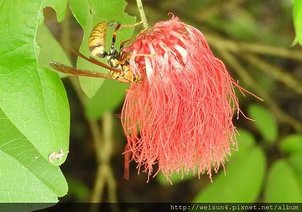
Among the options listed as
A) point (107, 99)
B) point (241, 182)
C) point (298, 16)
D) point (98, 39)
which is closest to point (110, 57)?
point (98, 39)

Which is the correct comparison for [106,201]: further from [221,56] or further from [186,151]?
[186,151]

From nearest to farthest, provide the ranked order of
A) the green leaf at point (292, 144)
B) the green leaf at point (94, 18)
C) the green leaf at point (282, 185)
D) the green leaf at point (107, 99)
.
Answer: the green leaf at point (94, 18), the green leaf at point (282, 185), the green leaf at point (292, 144), the green leaf at point (107, 99)

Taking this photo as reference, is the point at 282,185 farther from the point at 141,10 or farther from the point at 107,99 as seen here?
the point at 141,10

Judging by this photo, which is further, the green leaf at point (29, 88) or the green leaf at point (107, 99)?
the green leaf at point (107, 99)

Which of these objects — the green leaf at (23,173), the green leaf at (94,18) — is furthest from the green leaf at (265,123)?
the green leaf at (23,173)

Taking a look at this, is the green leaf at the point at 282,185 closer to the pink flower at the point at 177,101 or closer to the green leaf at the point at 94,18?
the pink flower at the point at 177,101

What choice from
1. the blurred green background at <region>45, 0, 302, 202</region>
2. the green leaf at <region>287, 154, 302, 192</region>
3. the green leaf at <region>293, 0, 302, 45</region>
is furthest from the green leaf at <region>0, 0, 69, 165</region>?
the green leaf at <region>287, 154, 302, 192</region>
